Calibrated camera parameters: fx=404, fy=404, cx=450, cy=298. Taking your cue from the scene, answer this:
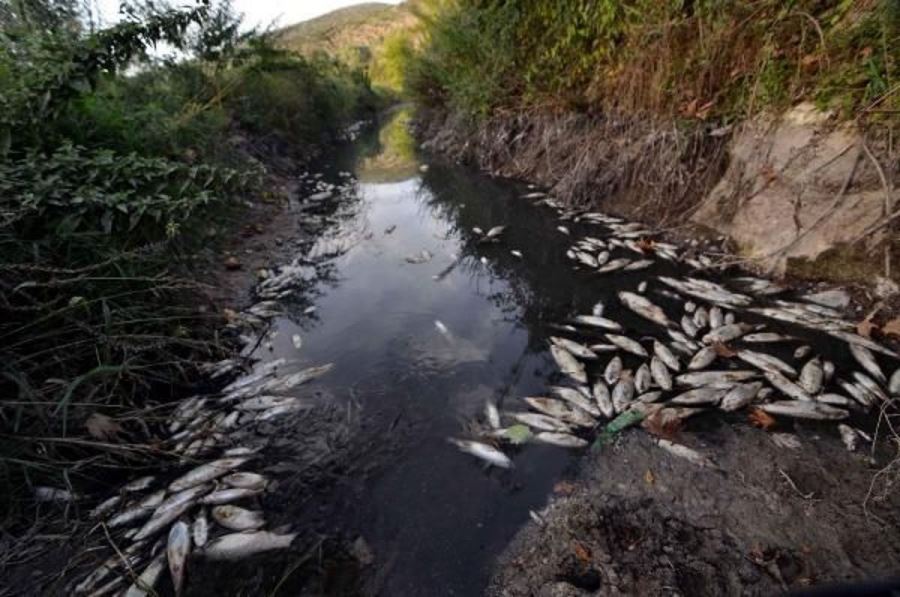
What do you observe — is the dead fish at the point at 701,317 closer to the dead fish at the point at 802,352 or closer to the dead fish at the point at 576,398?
the dead fish at the point at 802,352

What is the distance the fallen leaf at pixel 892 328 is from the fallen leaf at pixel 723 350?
3.18ft

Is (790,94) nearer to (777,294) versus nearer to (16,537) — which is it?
(777,294)

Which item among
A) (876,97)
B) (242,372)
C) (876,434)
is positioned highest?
(876,97)

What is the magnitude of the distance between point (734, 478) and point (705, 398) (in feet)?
1.65

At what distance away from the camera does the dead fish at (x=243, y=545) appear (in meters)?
1.70

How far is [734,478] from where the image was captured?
1837 millimetres

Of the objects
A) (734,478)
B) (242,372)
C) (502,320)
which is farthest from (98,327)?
(734,478)

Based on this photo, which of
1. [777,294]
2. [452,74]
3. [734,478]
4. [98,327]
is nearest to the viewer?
[734,478]

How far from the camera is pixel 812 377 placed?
229cm

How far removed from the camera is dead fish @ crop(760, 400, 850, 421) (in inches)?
81.6

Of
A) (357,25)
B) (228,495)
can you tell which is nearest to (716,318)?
(228,495)

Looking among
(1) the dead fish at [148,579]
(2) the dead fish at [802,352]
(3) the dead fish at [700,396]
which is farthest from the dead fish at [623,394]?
(1) the dead fish at [148,579]

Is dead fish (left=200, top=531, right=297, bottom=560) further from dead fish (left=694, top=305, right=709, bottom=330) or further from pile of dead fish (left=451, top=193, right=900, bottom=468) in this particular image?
dead fish (left=694, top=305, right=709, bottom=330)

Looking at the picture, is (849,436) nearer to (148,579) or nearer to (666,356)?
(666,356)
